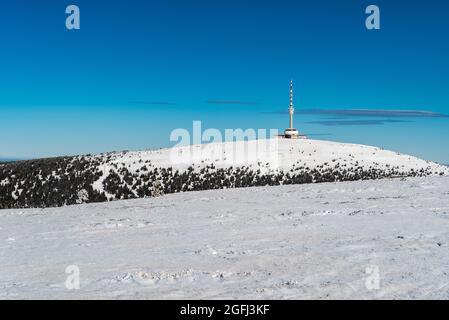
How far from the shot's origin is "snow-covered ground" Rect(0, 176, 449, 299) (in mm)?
7199

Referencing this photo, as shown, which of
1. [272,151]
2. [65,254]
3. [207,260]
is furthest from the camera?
[272,151]

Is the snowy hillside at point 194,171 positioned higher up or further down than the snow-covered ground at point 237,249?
higher up

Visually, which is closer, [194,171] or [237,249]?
[237,249]

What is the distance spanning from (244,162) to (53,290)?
37373mm

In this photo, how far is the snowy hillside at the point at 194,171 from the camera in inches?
1227

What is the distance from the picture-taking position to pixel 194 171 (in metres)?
40.1

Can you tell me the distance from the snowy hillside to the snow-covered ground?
7804mm

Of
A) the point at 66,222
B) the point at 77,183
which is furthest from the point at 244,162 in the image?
the point at 66,222

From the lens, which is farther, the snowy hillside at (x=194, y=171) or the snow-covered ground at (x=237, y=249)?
the snowy hillside at (x=194, y=171)

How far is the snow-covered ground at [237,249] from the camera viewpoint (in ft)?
23.6

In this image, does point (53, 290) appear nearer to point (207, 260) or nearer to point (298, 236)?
point (207, 260)

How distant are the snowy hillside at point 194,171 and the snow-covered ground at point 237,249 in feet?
25.6

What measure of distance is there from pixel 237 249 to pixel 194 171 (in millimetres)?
30386

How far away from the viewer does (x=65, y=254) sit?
32.8ft
